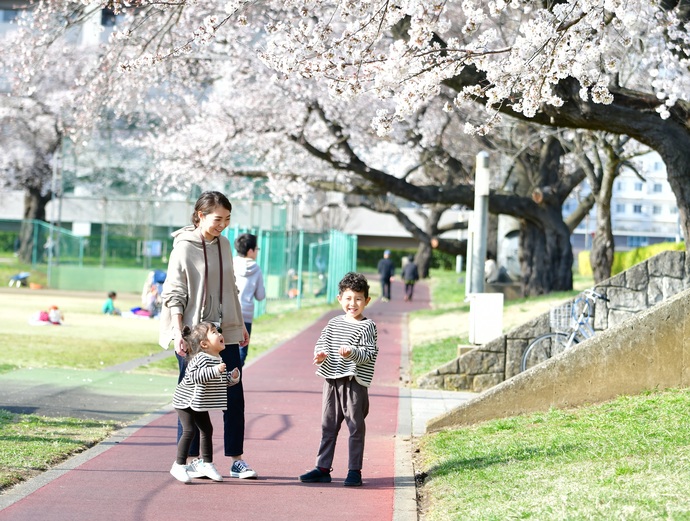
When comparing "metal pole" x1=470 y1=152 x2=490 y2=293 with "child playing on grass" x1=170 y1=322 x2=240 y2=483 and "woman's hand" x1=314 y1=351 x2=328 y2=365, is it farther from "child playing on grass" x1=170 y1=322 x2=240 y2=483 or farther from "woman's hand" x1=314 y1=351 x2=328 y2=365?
"child playing on grass" x1=170 y1=322 x2=240 y2=483

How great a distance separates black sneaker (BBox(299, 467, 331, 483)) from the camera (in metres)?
6.79

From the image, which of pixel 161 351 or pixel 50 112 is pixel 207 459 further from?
pixel 50 112

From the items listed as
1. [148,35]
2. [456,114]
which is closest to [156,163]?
[456,114]

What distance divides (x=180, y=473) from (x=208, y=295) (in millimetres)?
1111

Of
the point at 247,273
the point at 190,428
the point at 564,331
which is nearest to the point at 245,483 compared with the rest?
the point at 190,428

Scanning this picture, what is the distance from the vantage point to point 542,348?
1166cm

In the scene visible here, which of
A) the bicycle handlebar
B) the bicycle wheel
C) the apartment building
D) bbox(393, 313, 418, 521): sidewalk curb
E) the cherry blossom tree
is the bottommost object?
bbox(393, 313, 418, 521): sidewalk curb

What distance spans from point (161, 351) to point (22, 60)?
4739mm

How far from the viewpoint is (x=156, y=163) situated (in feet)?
108

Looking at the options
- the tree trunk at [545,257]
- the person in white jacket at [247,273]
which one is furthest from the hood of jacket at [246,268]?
the tree trunk at [545,257]

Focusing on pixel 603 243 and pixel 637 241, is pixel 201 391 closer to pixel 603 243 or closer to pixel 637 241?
pixel 603 243

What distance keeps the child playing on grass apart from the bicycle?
563 centimetres

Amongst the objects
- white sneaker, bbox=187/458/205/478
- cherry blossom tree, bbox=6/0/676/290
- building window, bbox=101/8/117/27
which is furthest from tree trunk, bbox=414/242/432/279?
white sneaker, bbox=187/458/205/478

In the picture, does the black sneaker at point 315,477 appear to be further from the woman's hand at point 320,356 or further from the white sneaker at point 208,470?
the woman's hand at point 320,356
